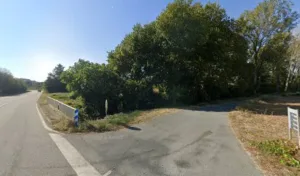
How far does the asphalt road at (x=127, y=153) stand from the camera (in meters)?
4.73

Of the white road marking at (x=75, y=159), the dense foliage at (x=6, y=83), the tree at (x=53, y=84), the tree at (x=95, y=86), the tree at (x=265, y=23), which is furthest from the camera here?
the tree at (x=53, y=84)

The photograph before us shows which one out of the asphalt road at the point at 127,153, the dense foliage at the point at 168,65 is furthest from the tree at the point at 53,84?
the asphalt road at the point at 127,153

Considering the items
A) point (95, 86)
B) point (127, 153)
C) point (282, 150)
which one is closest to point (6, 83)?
point (95, 86)

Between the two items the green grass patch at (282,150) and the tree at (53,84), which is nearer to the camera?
the green grass patch at (282,150)

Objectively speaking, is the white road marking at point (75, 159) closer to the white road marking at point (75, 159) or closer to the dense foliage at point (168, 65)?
the white road marking at point (75, 159)

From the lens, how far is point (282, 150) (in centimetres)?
597

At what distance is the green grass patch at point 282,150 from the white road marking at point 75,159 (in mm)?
4583

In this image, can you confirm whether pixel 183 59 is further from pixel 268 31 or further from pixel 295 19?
pixel 295 19

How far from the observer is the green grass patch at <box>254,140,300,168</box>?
205 inches

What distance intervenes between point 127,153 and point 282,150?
4355mm

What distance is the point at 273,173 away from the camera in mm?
4652

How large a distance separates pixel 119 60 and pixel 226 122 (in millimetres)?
12113

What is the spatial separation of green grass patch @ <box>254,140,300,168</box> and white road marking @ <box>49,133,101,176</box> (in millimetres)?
4583

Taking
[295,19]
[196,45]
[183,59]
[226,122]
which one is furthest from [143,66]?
[295,19]
